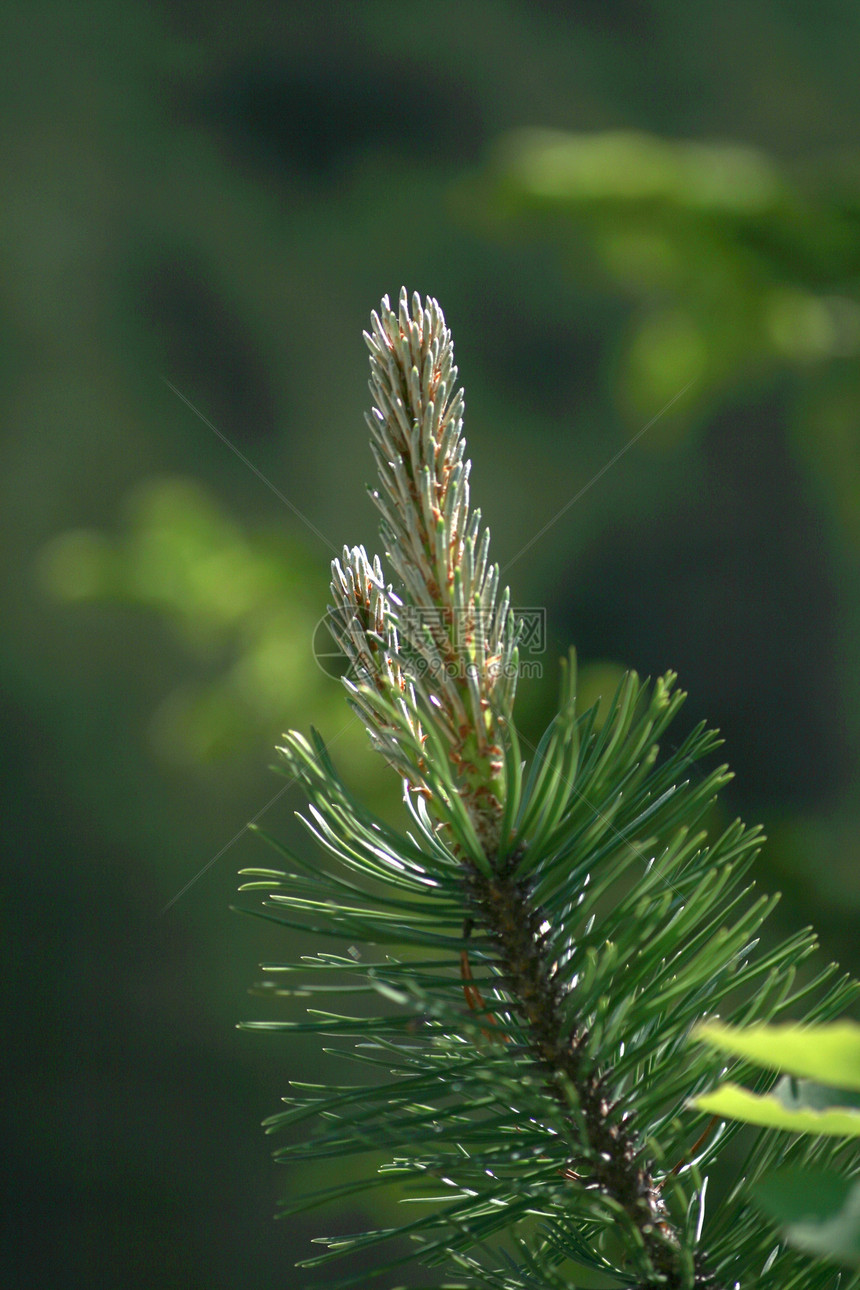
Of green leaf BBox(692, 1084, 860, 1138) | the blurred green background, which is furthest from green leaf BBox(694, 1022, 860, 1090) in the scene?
the blurred green background

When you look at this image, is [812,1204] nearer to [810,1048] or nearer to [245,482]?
[810,1048]

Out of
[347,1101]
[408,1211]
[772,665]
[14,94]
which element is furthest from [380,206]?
[347,1101]

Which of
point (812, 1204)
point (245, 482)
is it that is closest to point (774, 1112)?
point (812, 1204)

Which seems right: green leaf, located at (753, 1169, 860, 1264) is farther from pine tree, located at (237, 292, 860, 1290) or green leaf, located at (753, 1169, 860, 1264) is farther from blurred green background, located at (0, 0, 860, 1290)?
blurred green background, located at (0, 0, 860, 1290)

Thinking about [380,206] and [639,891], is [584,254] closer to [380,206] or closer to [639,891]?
[639,891]

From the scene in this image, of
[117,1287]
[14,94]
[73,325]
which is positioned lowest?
[117,1287]
